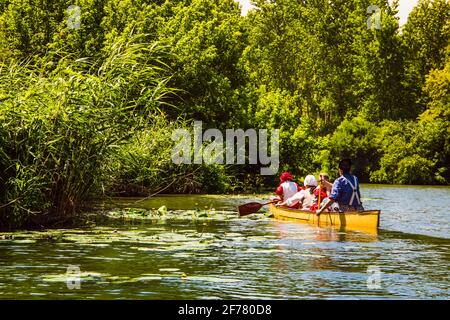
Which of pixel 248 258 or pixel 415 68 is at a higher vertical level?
pixel 415 68

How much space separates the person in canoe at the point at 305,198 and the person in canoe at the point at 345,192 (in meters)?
2.00

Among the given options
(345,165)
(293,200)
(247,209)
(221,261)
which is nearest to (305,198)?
(293,200)

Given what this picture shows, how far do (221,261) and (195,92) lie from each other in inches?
1124

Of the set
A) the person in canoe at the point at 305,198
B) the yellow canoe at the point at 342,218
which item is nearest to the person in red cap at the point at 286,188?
the person in canoe at the point at 305,198

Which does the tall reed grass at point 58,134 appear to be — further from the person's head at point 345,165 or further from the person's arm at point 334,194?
the person's arm at point 334,194

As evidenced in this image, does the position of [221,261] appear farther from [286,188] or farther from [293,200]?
[286,188]

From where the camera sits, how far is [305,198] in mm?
25766

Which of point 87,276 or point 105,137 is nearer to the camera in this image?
point 87,276

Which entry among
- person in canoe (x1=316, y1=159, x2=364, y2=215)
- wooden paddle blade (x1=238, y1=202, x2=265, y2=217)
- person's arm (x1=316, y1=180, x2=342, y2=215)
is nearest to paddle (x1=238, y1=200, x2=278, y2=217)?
wooden paddle blade (x1=238, y1=202, x2=265, y2=217)

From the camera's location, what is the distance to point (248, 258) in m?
16.6

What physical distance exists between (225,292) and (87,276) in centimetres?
238

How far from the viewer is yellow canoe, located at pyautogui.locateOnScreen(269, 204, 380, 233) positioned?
2163 cm
